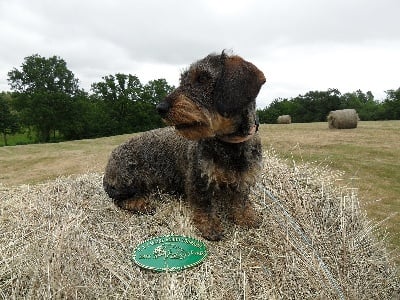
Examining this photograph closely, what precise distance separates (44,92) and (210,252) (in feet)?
136

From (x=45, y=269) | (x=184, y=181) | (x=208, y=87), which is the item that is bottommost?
(x=45, y=269)

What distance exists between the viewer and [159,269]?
3496 millimetres

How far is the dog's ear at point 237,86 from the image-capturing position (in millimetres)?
3713

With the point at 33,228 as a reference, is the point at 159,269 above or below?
below

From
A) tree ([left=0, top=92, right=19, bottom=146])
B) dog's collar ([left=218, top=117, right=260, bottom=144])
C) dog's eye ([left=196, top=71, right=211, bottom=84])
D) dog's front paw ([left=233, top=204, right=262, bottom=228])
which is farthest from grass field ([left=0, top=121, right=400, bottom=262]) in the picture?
tree ([left=0, top=92, right=19, bottom=146])

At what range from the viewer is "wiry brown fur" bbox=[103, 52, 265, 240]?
146 inches

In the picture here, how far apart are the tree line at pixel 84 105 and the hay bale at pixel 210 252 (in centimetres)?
3544

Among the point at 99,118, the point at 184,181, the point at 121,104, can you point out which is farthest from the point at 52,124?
the point at 184,181

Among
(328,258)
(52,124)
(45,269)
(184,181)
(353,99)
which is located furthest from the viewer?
(353,99)

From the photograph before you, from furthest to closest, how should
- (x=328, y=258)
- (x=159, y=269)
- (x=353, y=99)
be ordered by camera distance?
1. (x=353, y=99)
2. (x=328, y=258)
3. (x=159, y=269)

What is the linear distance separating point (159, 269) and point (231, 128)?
1594 millimetres

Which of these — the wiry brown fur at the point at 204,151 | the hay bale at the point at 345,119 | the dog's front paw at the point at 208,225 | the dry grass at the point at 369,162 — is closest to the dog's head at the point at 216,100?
the wiry brown fur at the point at 204,151

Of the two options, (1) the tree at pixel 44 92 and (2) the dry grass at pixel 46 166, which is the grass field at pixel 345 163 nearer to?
(2) the dry grass at pixel 46 166

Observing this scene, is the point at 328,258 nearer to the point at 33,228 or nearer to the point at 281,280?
the point at 281,280
